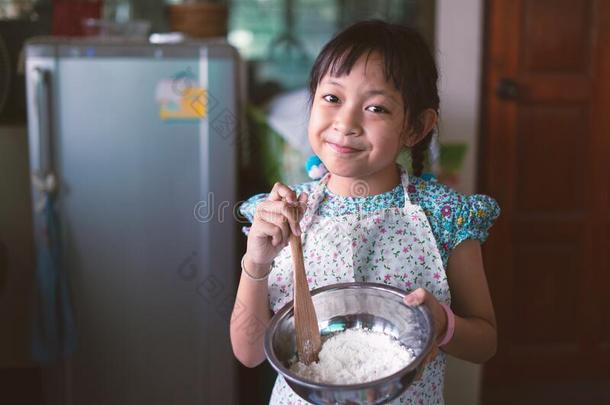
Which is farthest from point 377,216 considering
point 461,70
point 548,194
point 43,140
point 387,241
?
point 548,194

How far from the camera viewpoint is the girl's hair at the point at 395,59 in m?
0.88

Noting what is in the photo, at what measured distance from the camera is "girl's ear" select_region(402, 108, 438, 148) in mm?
928

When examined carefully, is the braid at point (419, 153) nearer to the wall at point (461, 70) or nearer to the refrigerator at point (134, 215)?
the refrigerator at point (134, 215)

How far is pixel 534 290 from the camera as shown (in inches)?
95.9

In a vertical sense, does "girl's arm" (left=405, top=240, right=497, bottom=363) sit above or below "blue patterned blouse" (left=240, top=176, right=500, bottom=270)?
below

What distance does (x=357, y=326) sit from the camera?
0.91m

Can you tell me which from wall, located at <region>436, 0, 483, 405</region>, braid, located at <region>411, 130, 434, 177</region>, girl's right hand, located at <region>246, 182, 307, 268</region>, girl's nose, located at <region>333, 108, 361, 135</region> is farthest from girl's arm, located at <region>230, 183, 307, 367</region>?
wall, located at <region>436, 0, 483, 405</region>

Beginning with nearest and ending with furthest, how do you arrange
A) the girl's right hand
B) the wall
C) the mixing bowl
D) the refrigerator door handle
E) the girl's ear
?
1. the mixing bowl
2. the girl's right hand
3. the girl's ear
4. the refrigerator door handle
5. the wall

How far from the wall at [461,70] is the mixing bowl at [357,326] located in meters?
1.39

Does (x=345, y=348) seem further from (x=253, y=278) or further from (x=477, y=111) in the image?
(x=477, y=111)

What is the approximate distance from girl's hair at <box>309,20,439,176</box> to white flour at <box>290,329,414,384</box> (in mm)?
295

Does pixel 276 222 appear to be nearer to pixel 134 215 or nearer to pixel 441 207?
pixel 441 207

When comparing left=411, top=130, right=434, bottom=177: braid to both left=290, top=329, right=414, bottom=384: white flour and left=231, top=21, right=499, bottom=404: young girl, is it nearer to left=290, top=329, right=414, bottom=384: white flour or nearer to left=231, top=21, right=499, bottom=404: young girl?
left=231, top=21, right=499, bottom=404: young girl

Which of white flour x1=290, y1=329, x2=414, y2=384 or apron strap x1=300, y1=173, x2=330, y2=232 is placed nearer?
white flour x1=290, y1=329, x2=414, y2=384
